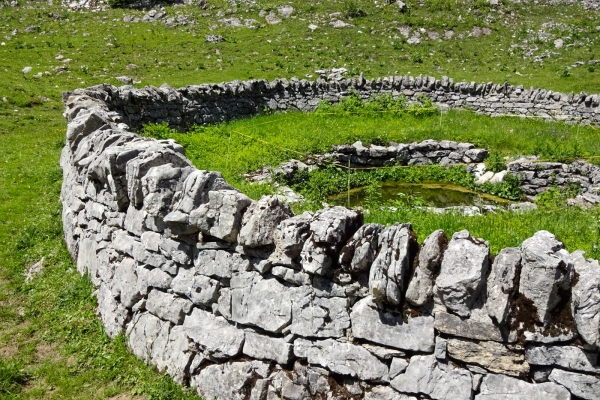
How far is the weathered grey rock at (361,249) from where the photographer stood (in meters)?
5.08

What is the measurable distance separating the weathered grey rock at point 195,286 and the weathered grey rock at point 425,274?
2696 mm

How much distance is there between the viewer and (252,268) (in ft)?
19.9

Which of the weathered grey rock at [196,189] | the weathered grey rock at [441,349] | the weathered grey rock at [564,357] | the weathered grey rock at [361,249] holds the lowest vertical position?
the weathered grey rock at [441,349]

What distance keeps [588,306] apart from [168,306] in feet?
17.0

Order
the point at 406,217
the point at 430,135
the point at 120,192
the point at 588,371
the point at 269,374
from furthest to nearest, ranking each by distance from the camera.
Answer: the point at 430,135 → the point at 406,217 → the point at 120,192 → the point at 269,374 → the point at 588,371

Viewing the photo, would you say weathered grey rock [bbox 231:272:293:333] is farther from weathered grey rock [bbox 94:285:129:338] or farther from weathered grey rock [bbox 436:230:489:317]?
weathered grey rock [bbox 94:285:129:338]

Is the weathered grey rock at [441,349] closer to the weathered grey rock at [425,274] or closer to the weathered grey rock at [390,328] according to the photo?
the weathered grey rock at [390,328]

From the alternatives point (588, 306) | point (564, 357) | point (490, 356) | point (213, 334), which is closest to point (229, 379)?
point (213, 334)

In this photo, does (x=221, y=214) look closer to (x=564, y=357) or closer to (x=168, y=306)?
(x=168, y=306)

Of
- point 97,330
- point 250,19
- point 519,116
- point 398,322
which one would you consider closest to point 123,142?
point 97,330

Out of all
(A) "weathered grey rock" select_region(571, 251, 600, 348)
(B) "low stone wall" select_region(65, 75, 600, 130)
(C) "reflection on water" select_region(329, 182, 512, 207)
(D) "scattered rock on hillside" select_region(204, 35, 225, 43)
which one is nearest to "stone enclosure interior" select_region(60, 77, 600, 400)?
(A) "weathered grey rock" select_region(571, 251, 600, 348)

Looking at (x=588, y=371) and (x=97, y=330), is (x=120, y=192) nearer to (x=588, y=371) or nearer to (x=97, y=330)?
(x=97, y=330)

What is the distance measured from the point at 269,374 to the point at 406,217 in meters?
4.07

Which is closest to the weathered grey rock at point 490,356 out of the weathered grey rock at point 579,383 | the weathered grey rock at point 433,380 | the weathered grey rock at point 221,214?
the weathered grey rock at point 433,380
